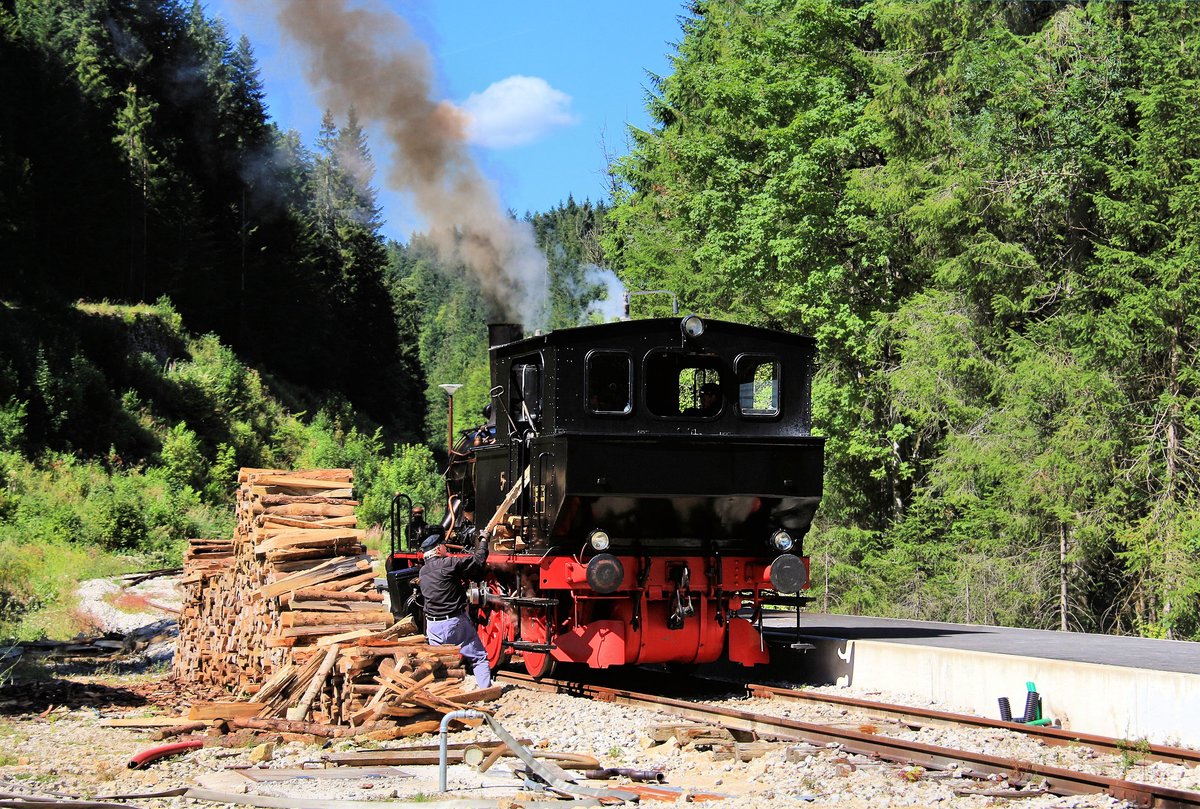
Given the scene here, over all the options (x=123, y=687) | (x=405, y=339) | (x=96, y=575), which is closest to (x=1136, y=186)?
(x=123, y=687)

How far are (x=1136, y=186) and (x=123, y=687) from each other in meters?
15.2

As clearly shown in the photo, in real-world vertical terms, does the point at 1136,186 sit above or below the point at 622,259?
below

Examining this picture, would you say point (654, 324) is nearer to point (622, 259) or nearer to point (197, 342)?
point (622, 259)

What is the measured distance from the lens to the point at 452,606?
1197cm

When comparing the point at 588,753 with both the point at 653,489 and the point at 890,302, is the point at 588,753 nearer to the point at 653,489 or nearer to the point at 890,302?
the point at 653,489

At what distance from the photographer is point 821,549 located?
966 inches

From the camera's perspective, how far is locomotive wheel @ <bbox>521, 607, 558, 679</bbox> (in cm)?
1228

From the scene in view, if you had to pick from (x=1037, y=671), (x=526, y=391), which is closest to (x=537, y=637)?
(x=526, y=391)

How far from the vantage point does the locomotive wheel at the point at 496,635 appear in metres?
13.3

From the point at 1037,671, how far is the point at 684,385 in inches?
168

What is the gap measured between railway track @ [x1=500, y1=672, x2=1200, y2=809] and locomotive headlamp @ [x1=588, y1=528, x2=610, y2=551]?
146 cm

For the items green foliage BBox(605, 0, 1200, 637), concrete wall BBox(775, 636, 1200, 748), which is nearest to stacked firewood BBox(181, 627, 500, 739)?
concrete wall BBox(775, 636, 1200, 748)

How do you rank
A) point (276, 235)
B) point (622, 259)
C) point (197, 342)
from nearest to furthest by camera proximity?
point (622, 259) < point (197, 342) < point (276, 235)

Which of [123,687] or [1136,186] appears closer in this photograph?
[123,687]
